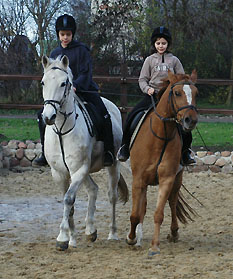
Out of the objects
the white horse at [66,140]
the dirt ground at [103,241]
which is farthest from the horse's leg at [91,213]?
the dirt ground at [103,241]

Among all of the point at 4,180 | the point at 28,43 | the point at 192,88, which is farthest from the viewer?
the point at 28,43

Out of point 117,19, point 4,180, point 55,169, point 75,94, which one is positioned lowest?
point 4,180

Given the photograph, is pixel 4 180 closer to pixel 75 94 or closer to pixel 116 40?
pixel 75 94

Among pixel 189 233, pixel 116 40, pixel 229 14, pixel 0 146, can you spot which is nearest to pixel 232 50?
pixel 229 14

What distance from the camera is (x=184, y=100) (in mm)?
5320

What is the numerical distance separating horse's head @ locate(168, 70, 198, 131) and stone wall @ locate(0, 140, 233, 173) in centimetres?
547

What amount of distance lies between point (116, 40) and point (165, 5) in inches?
94.4

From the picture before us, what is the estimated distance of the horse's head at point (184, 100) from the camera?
5.18 meters

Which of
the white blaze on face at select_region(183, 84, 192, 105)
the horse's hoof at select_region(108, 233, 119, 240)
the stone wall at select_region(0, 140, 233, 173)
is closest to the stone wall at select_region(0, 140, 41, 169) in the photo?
the stone wall at select_region(0, 140, 233, 173)

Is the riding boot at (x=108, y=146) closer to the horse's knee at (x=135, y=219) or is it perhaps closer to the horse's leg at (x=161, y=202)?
the horse's knee at (x=135, y=219)

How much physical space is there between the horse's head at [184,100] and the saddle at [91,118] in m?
1.14

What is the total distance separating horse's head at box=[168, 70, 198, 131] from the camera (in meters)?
5.18

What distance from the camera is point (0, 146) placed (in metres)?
11.1

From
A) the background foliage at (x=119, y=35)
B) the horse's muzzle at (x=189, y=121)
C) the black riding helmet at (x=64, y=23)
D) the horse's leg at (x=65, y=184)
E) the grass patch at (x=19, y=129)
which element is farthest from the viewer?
the background foliage at (x=119, y=35)
